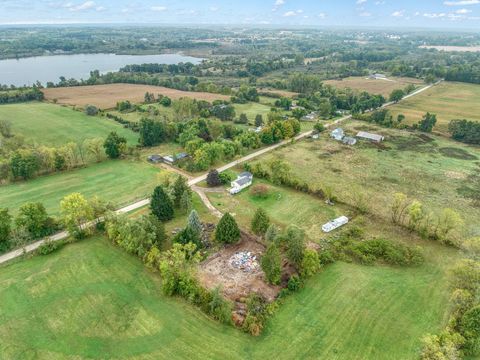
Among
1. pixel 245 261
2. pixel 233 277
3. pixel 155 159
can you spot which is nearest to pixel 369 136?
pixel 155 159

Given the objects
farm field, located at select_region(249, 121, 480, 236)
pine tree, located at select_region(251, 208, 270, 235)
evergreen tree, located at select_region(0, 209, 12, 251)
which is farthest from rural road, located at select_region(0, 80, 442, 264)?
pine tree, located at select_region(251, 208, 270, 235)

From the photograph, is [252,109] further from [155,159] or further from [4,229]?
[4,229]

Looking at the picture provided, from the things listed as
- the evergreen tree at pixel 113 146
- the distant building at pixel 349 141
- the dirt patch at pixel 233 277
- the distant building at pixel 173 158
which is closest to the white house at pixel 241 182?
the dirt patch at pixel 233 277

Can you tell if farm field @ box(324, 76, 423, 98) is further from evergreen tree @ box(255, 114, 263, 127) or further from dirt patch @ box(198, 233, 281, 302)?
dirt patch @ box(198, 233, 281, 302)

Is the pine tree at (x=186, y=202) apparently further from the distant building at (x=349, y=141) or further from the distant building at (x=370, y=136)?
the distant building at (x=370, y=136)

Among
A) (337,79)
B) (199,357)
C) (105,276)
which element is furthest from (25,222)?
(337,79)

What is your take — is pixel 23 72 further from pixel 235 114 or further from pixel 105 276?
pixel 105 276
